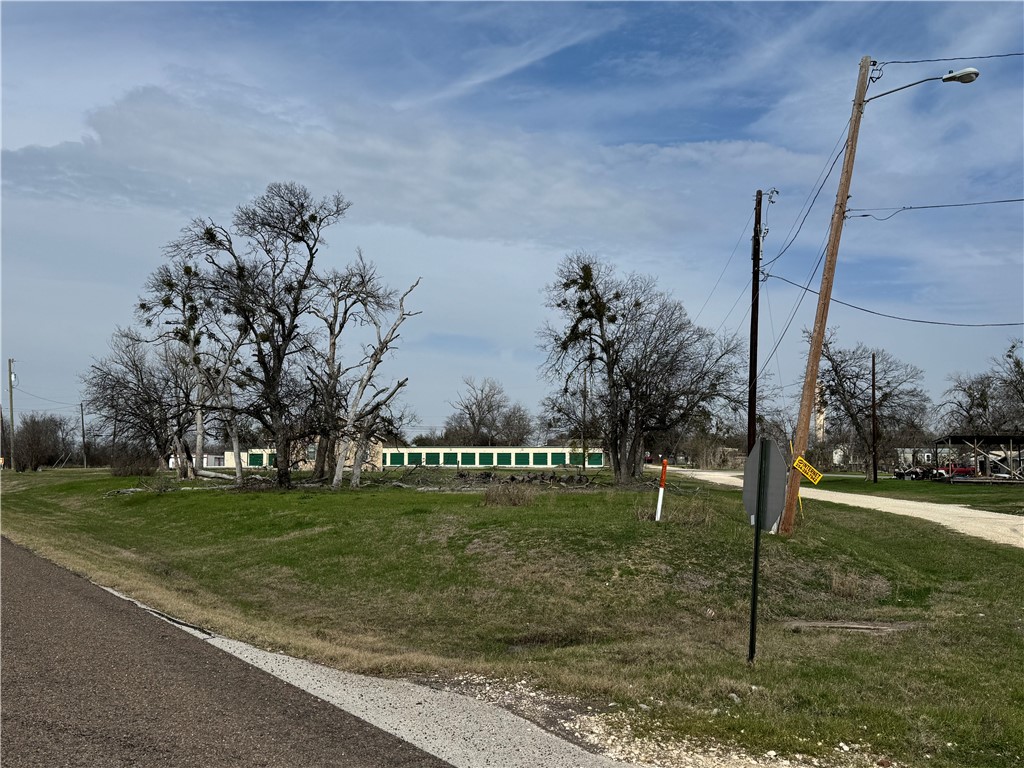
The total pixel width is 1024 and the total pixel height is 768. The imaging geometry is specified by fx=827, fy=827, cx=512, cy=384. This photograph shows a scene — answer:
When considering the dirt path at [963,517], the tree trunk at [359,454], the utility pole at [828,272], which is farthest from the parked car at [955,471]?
the utility pole at [828,272]

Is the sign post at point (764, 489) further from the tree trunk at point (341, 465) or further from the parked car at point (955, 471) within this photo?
the parked car at point (955, 471)

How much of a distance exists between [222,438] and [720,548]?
148ft

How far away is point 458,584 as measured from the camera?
14.8m

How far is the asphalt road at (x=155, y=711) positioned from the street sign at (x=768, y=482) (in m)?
4.38

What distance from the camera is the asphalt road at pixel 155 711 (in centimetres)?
558

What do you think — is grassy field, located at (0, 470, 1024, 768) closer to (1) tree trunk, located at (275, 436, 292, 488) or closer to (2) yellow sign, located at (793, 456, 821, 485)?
(2) yellow sign, located at (793, 456, 821, 485)

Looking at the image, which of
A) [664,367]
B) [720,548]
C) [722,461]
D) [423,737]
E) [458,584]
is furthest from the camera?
[722,461]

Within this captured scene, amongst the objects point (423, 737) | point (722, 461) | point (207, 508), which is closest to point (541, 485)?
point (207, 508)

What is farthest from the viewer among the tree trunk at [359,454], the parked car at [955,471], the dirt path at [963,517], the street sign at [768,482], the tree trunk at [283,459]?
the parked car at [955,471]

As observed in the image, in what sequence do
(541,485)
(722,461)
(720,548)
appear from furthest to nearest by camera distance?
(722,461)
(541,485)
(720,548)

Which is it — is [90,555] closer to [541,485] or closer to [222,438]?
[541,485]

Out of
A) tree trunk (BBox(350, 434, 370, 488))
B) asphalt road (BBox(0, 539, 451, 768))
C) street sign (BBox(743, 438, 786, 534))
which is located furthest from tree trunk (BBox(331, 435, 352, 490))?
street sign (BBox(743, 438, 786, 534))

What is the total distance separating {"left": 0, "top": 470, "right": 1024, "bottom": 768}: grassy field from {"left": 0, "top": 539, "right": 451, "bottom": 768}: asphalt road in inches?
52.1

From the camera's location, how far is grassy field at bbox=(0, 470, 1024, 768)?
699cm
